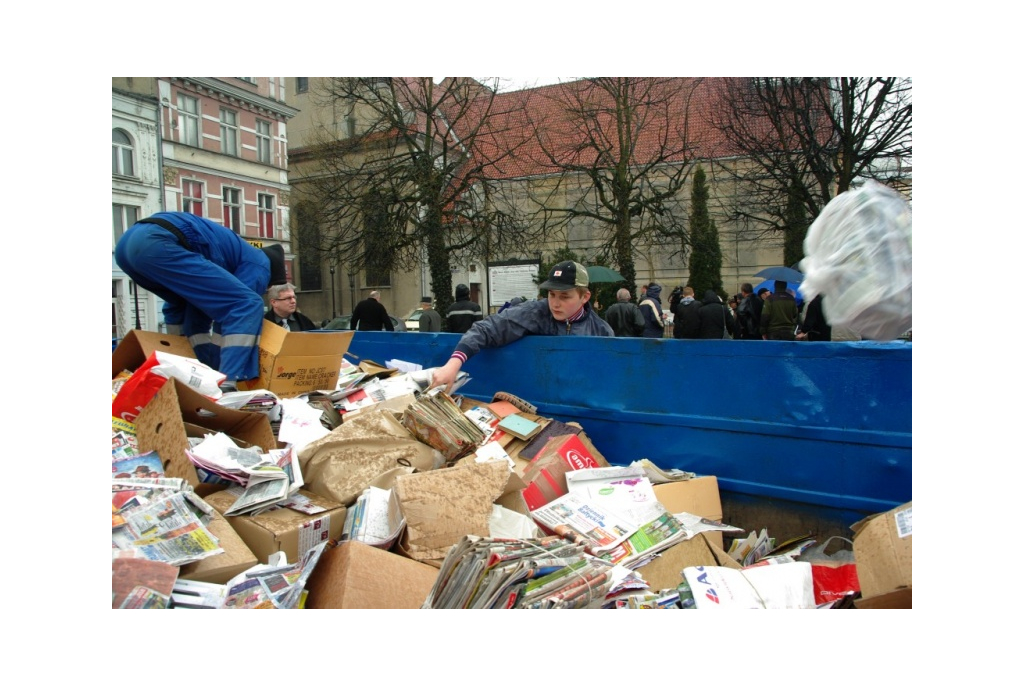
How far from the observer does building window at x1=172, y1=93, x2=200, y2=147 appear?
24397 mm

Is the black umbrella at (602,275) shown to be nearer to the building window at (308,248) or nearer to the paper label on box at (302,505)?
the paper label on box at (302,505)

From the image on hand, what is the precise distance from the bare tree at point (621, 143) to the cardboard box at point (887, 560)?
1449 cm

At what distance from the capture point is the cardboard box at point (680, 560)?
2.67 metres

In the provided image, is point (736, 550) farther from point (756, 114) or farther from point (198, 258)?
point (756, 114)

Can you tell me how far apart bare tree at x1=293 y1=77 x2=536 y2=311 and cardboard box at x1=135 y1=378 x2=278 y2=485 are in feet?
44.0

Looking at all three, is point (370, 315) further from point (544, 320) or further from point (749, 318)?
point (749, 318)

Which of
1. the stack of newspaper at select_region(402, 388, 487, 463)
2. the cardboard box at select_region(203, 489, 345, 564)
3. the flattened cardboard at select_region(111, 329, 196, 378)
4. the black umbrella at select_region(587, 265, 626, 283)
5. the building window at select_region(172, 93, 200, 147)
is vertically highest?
the building window at select_region(172, 93, 200, 147)

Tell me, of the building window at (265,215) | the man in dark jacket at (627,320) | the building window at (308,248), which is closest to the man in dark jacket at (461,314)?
the man in dark jacket at (627,320)

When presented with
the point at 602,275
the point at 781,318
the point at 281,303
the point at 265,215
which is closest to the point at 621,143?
the point at 602,275

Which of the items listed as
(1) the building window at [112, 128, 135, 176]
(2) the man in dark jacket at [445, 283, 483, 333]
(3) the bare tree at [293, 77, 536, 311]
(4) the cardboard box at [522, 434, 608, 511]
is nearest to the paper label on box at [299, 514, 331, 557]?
(4) the cardboard box at [522, 434, 608, 511]

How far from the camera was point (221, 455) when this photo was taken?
297 cm

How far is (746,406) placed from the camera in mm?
3174

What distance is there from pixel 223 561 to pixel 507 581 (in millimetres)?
Answer: 1134

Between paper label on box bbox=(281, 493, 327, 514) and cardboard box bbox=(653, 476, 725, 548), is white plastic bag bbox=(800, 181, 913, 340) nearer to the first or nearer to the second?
cardboard box bbox=(653, 476, 725, 548)
